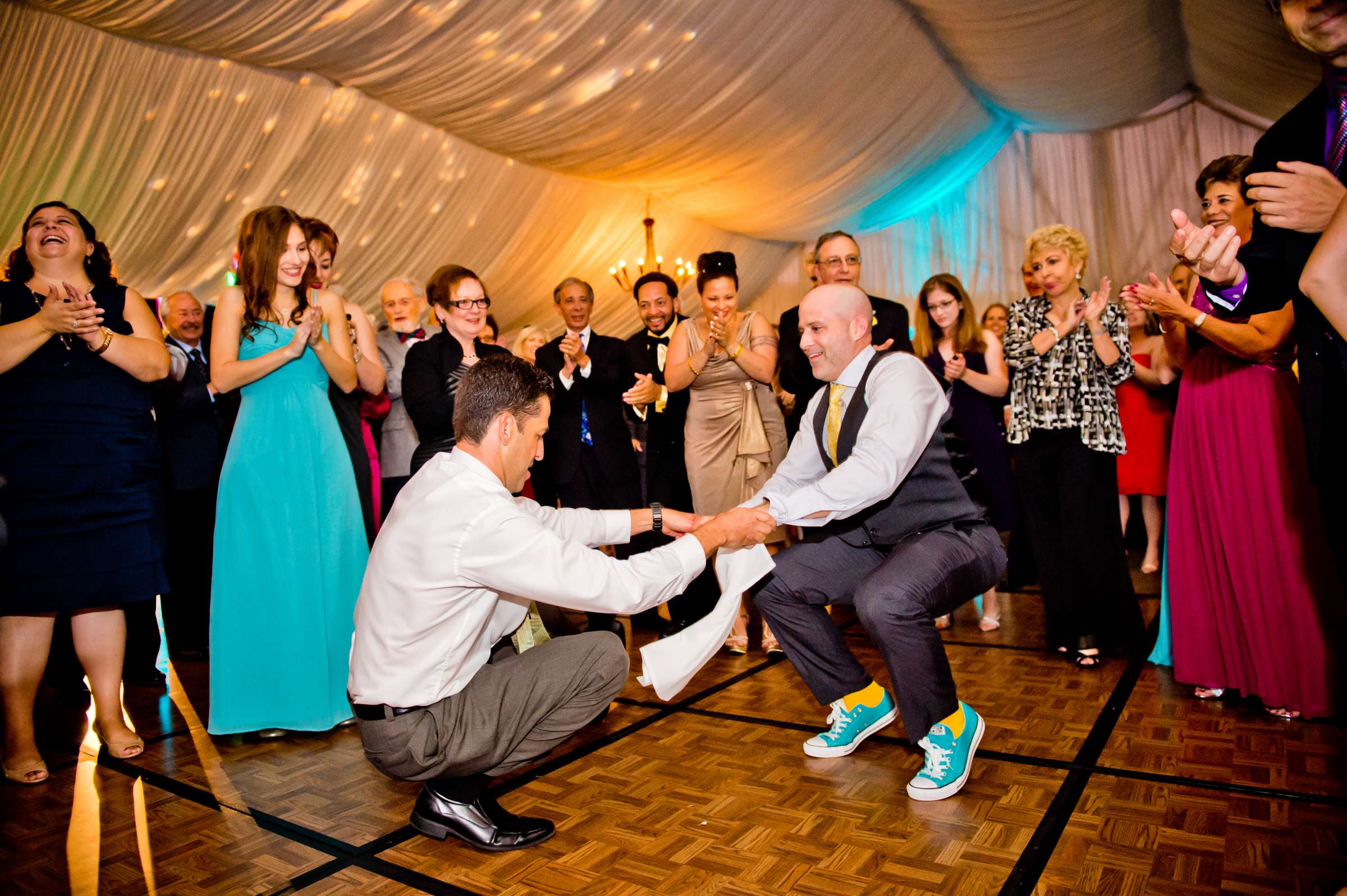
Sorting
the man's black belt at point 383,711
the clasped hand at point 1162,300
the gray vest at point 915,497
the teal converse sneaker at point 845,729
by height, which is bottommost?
the teal converse sneaker at point 845,729

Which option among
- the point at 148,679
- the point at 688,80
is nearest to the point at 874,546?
the point at 148,679

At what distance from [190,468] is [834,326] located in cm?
277

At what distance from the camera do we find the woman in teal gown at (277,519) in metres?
2.88

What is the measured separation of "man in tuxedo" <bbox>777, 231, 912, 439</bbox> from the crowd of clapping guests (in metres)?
0.01

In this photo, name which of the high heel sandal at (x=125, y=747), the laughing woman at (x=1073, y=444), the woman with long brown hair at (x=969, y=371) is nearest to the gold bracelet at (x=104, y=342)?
the high heel sandal at (x=125, y=747)

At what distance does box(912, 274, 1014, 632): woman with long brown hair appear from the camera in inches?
152

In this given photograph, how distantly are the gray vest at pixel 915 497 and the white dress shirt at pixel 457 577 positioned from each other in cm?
70

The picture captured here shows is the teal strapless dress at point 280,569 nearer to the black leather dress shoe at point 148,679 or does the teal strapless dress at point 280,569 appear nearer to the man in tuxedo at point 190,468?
the man in tuxedo at point 190,468

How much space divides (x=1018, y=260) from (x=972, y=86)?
2941 millimetres

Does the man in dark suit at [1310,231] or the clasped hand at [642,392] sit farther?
the clasped hand at [642,392]

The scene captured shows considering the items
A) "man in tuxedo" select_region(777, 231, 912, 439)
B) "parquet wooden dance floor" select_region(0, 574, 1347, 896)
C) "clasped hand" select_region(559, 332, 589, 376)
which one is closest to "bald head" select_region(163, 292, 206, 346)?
"clasped hand" select_region(559, 332, 589, 376)

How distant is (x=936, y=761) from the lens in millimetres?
2170

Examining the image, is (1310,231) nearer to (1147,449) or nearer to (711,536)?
(711,536)

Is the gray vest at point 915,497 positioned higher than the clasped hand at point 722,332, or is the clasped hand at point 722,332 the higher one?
the clasped hand at point 722,332
